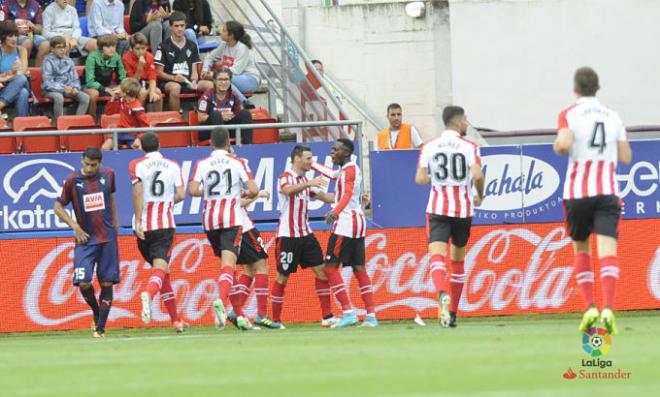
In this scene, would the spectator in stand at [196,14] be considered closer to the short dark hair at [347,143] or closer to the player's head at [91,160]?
the short dark hair at [347,143]

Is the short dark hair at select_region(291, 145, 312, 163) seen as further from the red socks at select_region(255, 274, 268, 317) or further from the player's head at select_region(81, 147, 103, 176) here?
the player's head at select_region(81, 147, 103, 176)

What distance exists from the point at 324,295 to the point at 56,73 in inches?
206

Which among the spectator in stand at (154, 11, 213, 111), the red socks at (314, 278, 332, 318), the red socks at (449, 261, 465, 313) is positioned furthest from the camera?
the spectator in stand at (154, 11, 213, 111)

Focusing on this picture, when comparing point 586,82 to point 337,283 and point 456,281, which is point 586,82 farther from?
point 337,283

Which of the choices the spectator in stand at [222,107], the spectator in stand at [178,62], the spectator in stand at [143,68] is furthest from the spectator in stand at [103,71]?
the spectator in stand at [222,107]

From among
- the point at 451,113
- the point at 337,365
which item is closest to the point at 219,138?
the point at 451,113

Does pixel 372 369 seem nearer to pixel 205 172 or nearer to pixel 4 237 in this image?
pixel 205 172

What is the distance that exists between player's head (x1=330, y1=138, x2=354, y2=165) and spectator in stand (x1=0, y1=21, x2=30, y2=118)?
512cm

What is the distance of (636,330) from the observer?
13406 mm

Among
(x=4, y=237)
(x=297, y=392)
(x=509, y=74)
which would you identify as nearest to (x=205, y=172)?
(x=4, y=237)

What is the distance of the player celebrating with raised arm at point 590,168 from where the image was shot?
11867mm

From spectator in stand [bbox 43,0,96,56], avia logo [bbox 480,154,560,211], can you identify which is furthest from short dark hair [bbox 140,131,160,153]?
spectator in stand [bbox 43,0,96,56]

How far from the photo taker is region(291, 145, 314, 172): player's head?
673 inches

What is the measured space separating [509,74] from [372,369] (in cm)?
2183
